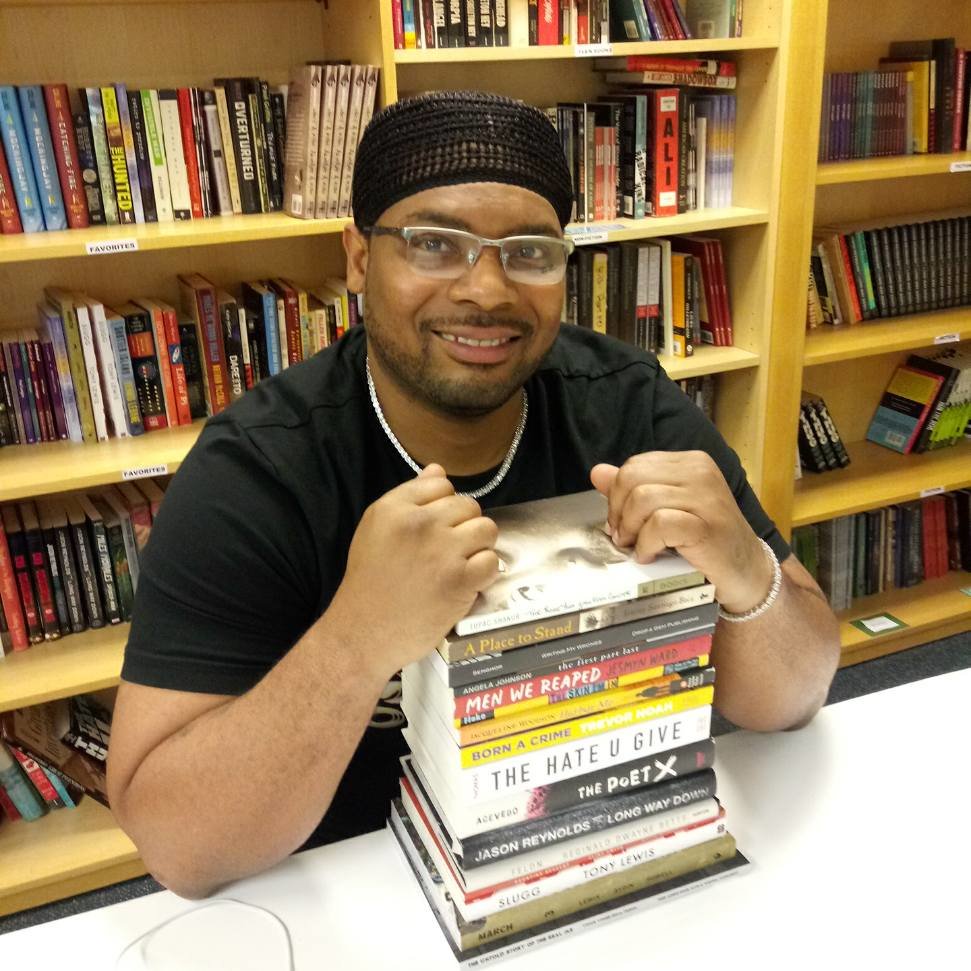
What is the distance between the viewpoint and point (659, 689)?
80 cm

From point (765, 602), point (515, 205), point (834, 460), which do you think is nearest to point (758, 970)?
point (765, 602)

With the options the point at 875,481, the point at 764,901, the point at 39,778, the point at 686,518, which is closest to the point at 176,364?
the point at 39,778

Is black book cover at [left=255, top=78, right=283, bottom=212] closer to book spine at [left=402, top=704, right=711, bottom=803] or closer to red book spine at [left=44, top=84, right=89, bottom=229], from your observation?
red book spine at [left=44, top=84, right=89, bottom=229]

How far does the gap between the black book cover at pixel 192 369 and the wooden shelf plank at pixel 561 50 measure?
68 centimetres

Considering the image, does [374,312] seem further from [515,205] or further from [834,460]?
[834,460]

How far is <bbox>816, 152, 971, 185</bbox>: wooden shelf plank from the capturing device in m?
2.30

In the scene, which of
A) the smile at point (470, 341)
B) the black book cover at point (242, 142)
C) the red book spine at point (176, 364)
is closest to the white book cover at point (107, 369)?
the red book spine at point (176, 364)

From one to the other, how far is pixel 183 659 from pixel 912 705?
2.62 ft

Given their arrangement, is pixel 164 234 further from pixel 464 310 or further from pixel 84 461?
pixel 464 310

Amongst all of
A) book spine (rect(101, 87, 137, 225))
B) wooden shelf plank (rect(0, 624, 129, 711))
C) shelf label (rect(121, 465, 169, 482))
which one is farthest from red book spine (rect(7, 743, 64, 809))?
book spine (rect(101, 87, 137, 225))

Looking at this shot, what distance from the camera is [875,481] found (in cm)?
274

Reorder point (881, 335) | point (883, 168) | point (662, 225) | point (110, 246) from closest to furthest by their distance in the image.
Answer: point (110, 246)
point (662, 225)
point (883, 168)
point (881, 335)

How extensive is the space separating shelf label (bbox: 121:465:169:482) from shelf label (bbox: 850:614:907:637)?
1923 millimetres

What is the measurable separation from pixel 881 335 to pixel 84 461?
196cm
